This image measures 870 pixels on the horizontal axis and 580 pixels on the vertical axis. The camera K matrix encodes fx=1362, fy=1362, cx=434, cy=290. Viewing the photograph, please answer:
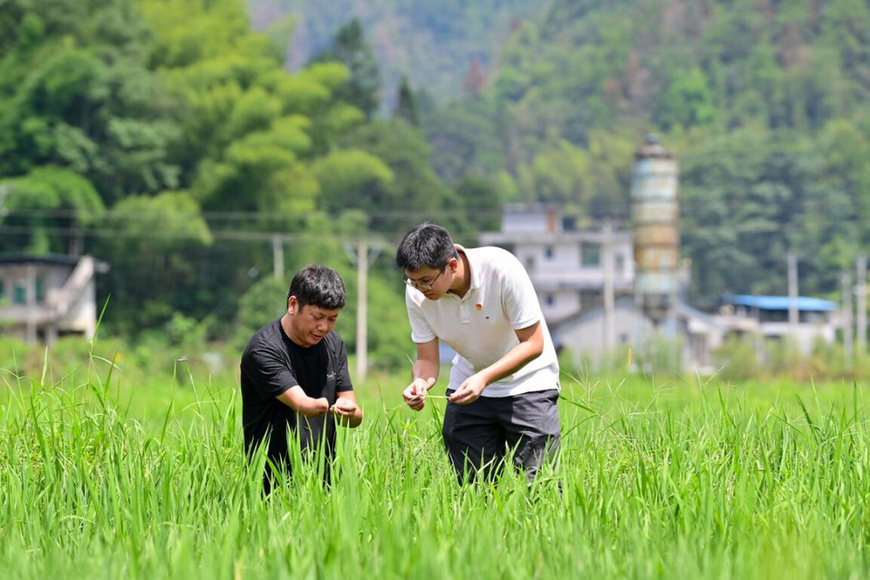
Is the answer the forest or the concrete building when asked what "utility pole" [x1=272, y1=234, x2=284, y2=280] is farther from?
the concrete building

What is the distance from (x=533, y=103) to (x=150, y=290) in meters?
86.8

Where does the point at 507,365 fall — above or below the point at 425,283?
below

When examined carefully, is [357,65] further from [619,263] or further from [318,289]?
[318,289]

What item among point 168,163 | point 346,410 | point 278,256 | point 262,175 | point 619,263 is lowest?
point 619,263

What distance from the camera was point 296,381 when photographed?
4535mm

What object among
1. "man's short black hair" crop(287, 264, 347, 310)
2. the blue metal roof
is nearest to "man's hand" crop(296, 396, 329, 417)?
"man's short black hair" crop(287, 264, 347, 310)

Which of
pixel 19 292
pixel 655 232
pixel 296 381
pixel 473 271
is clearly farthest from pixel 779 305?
pixel 296 381

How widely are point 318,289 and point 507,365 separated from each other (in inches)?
31.2

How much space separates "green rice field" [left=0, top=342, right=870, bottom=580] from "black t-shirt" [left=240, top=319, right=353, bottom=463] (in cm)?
17

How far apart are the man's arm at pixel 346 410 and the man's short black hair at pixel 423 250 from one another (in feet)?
1.60

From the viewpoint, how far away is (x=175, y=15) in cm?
4581

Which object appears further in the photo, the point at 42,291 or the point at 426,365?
the point at 42,291

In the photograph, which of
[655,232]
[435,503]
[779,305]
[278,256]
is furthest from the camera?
[779,305]

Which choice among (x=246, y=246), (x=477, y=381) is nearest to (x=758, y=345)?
(x=246, y=246)
